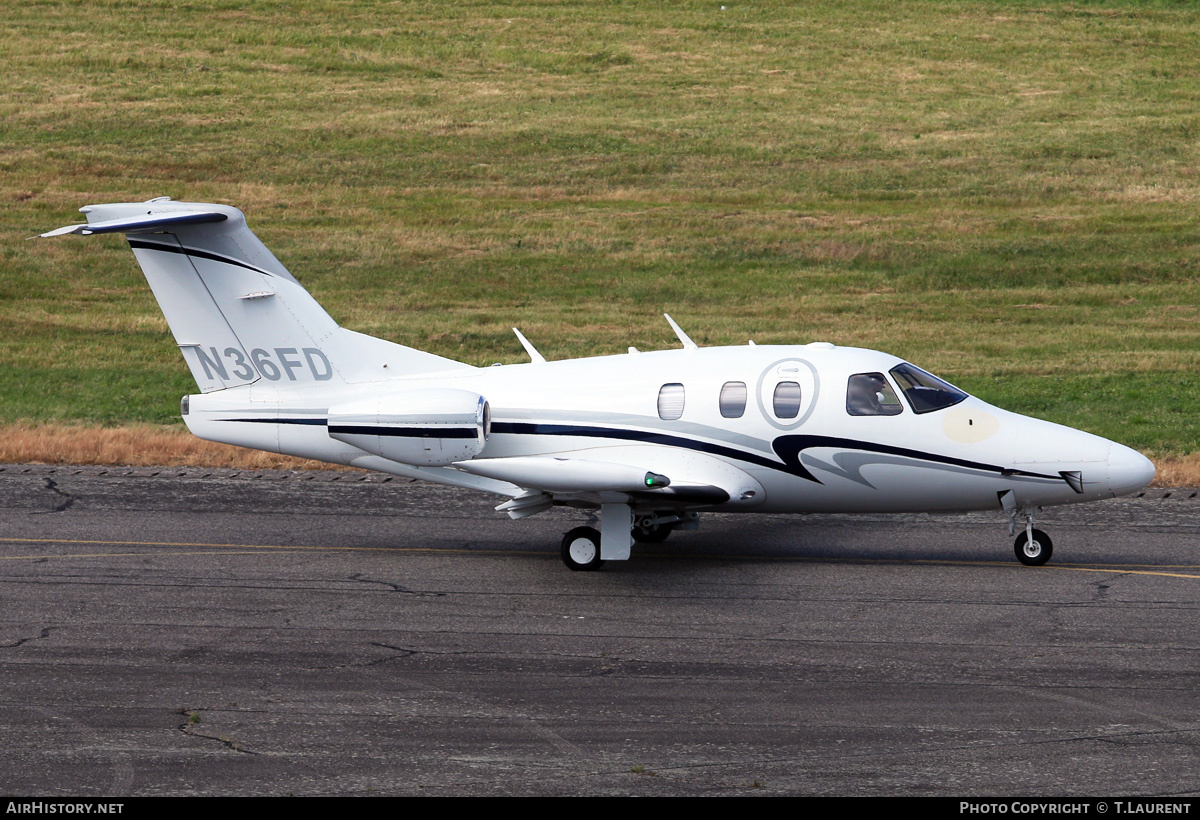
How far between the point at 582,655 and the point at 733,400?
14.0ft

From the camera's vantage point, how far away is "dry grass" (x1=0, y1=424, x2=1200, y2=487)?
2223cm

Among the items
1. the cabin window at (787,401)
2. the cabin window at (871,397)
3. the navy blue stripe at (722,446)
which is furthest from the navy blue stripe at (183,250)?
the cabin window at (871,397)

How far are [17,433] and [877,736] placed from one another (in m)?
18.4

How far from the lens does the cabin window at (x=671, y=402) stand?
15961 millimetres

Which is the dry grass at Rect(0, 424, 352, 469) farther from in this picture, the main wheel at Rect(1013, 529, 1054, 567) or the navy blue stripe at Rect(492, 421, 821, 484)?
the main wheel at Rect(1013, 529, 1054, 567)

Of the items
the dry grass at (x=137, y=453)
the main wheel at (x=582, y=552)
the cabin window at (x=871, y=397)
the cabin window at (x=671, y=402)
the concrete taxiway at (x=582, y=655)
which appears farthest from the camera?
the dry grass at (x=137, y=453)

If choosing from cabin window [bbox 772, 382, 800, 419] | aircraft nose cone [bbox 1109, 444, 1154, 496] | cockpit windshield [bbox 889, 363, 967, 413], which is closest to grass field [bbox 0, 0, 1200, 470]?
aircraft nose cone [bbox 1109, 444, 1154, 496]

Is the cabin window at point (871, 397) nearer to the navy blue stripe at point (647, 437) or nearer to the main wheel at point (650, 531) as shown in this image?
the navy blue stripe at point (647, 437)

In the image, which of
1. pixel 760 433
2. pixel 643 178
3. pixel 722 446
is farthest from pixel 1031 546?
pixel 643 178

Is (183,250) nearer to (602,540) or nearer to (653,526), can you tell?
(602,540)

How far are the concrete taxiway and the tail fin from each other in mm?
2221

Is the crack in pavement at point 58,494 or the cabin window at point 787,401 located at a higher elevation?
the cabin window at point 787,401

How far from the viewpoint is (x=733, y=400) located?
52.0ft

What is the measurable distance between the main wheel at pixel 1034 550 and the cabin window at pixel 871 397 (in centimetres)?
211
